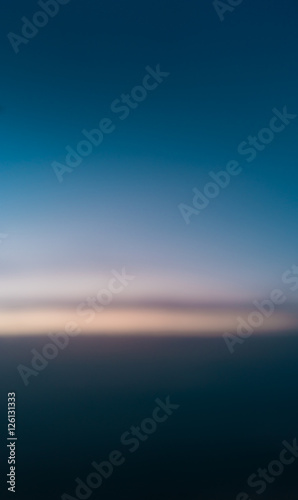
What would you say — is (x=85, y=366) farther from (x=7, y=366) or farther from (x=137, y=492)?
(x=137, y=492)

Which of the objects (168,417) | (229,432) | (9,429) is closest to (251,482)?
(229,432)

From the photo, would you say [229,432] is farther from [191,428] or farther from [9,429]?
[9,429]

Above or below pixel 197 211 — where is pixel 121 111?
above

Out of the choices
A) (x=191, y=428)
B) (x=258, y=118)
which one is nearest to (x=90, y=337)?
(x=191, y=428)

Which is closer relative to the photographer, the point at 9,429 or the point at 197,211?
the point at 9,429

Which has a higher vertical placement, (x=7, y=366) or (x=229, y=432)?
(x=7, y=366)

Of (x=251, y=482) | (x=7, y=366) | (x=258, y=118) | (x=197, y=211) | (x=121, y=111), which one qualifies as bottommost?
(x=251, y=482)

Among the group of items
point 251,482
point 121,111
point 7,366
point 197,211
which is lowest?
point 251,482
